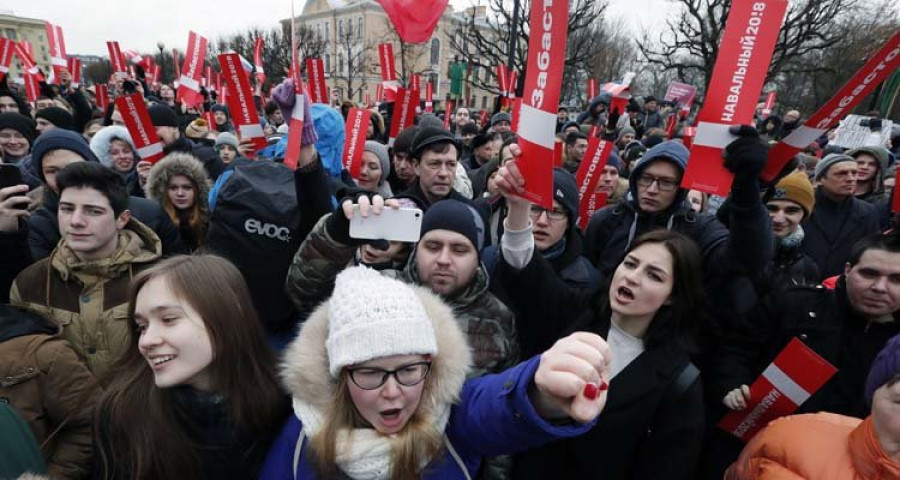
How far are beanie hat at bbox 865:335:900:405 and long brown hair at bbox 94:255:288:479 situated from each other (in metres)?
2.07

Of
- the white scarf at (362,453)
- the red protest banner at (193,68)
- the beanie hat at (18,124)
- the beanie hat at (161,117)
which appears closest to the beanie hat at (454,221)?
the white scarf at (362,453)

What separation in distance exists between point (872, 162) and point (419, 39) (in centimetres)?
482

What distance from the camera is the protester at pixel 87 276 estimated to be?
6.88 feet

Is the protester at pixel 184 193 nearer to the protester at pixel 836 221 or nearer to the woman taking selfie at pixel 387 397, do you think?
the woman taking selfie at pixel 387 397

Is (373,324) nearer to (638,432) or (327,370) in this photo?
(327,370)

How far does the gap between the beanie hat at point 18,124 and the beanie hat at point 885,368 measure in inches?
267

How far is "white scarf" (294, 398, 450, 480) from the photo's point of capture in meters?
1.32

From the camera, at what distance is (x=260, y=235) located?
2.41m

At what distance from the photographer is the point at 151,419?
62.8 inches

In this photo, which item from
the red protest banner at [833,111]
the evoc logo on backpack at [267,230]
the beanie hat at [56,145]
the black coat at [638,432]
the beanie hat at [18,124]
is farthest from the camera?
the beanie hat at [18,124]

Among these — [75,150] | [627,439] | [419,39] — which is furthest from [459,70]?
[627,439]

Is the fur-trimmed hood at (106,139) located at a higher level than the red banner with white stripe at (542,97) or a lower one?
lower

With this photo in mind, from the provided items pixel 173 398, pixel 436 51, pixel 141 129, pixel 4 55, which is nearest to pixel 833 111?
pixel 173 398

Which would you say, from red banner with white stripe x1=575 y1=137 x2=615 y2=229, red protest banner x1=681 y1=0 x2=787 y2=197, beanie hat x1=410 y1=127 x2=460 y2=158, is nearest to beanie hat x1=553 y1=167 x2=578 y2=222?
red protest banner x1=681 y1=0 x2=787 y2=197
